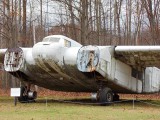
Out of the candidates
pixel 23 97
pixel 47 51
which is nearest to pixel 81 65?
pixel 47 51

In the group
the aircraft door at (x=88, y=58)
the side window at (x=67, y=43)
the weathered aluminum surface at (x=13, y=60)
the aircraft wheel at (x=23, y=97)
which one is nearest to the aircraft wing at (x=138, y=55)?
the aircraft door at (x=88, y=58)

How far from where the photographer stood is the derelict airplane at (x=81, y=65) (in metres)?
19.9

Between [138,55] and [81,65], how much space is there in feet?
10.3

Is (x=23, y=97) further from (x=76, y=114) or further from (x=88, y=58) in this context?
(x=76, y=114)

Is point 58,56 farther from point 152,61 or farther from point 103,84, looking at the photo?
point 152,61

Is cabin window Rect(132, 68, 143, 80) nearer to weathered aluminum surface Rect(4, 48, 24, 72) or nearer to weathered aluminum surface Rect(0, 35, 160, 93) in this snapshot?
weathered aluminum surface Rect(0, 35, 160, 93)

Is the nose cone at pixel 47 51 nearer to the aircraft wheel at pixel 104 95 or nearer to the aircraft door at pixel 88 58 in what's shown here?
the aircraft door at pixel 88 58

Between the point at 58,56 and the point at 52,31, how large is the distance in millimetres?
31520

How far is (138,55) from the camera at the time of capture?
68.4 feet

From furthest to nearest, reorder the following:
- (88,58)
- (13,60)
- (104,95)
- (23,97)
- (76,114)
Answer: (23,97) < (13,60) < (104,95) < (88,58) < (76,114)

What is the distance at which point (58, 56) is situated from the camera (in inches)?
782

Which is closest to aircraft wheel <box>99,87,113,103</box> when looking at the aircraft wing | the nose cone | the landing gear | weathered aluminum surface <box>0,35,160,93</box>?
weathered aluminum surface <box>0,35,160,93</box>

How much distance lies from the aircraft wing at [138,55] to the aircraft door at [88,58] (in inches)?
63.1

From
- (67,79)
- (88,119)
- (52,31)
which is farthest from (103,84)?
(52,31)
